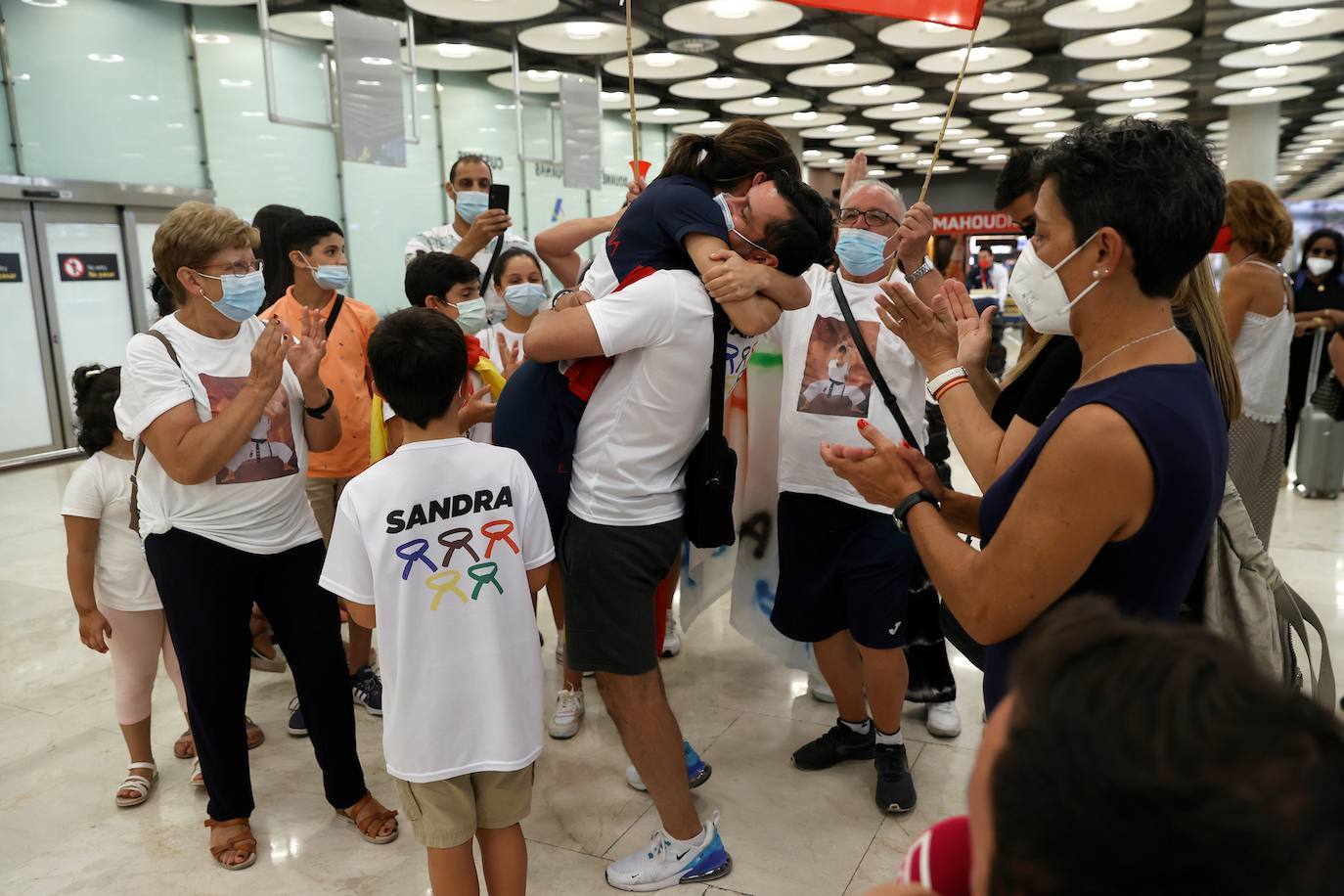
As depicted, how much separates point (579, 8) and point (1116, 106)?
10.8 m

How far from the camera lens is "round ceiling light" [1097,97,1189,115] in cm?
1535

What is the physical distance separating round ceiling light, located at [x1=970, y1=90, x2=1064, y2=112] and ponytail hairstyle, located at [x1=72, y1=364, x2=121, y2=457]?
13.8m

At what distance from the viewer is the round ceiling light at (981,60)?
1073 cm

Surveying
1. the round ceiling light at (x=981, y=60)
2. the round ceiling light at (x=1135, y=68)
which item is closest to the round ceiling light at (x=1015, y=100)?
the round ceiling light at (x=1135, y=68)

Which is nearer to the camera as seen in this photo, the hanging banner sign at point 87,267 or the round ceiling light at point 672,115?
the hanging banner sign at point 87,267

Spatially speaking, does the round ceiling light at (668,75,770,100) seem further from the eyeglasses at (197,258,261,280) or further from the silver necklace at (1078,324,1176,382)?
the silver necklace at (1078,324,1176,382)

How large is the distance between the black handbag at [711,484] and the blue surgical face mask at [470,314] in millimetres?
1246

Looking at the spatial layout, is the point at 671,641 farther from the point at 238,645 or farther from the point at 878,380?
the point at 238,645

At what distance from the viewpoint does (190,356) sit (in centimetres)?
218

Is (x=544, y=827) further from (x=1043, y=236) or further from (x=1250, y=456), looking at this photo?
(x=1250, y=456)

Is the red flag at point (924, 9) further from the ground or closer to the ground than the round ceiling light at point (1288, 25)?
closer to the ground

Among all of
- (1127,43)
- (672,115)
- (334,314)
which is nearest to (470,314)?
(334,314)

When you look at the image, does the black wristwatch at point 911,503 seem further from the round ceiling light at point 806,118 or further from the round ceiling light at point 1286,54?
the round ceiling light at point 806,118

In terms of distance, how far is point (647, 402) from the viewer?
205cm
